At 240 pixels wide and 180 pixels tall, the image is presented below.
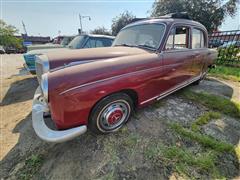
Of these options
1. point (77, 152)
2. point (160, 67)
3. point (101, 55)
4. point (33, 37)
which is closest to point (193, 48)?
point (160, 67)

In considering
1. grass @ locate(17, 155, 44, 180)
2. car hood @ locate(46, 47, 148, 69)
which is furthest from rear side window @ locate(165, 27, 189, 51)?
grass @ locate(17, 155, 44, 180)

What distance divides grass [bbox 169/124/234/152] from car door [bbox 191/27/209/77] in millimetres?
1705

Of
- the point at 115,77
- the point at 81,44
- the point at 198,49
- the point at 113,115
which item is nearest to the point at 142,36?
the point at 115,77

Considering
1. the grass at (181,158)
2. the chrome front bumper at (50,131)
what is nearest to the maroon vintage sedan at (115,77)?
the chrome front bumper at (50,131)

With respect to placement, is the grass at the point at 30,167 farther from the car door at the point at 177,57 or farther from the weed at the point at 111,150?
the car door at the point at 177,57

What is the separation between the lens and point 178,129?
2498mm

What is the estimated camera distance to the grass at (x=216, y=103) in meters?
3.04

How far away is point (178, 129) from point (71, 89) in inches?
72.5

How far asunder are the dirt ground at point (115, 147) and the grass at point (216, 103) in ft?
0.60

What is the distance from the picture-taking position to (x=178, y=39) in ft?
9.90

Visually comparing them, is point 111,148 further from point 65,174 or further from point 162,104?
point 162,104

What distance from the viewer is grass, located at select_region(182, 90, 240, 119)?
119 inches

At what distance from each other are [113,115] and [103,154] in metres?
0.56

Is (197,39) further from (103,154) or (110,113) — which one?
(103,154)
